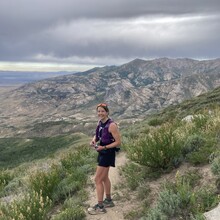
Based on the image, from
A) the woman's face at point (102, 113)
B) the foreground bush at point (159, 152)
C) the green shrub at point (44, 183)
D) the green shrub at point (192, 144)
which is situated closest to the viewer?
the woman's face at point (102, 113)

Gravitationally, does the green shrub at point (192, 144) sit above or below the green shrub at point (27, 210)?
above

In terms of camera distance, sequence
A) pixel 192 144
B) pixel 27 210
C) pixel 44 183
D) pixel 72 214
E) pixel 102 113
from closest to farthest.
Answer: pixel 27 210 → pixel 72 214 → pixel 102 113 → pixel 44 183 → pixel 192 144

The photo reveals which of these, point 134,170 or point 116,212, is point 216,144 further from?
point 116,212

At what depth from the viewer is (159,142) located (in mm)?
8008

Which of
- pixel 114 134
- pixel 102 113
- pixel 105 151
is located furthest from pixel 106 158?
pixel 102 113

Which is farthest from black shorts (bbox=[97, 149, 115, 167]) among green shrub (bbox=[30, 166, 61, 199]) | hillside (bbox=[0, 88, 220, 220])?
green shrub (bbox=[30, 166, 61, 199])

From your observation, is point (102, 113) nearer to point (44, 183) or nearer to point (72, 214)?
point (72, 214)

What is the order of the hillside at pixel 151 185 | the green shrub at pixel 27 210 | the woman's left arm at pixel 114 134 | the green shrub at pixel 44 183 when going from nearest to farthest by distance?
the hillside at pixel 151 185, the green shrub at pixel 27 210, the woman's left arm at pixel 114 134, the green shrub at pixel 44 183

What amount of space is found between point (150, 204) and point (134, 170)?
212 cm

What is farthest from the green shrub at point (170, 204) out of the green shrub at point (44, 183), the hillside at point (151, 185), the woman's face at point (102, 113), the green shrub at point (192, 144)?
the green shrub at point (44, 183)

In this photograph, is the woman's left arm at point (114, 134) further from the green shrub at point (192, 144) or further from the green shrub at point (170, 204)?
the green shrub at point (192, 144)

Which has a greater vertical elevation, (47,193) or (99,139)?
(99,139)

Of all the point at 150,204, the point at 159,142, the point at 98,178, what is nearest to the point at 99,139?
the point at 98,178

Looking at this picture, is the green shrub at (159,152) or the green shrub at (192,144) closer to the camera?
the green shrub at (159,152)
